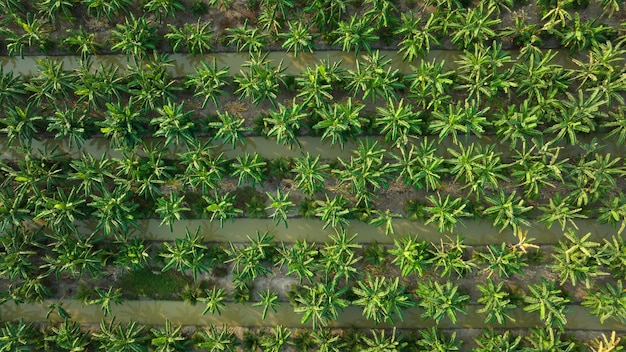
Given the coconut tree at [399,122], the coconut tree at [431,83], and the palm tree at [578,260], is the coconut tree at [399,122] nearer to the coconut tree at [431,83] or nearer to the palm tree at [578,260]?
the coconut tree at [431,83]

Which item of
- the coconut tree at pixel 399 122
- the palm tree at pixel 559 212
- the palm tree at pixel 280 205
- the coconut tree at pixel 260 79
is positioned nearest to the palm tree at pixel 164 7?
the coconut tree at pixel 260 79

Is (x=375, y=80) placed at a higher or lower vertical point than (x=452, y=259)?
higher

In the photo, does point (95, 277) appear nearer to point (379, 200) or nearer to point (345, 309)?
point (345, 309)

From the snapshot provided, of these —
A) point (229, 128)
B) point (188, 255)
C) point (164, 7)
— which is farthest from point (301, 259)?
point (164, 7)

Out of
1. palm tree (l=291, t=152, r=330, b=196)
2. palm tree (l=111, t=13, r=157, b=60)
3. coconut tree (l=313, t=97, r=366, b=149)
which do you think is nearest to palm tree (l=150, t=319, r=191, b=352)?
palm tree (l=291, t=152, r=330, b=196)

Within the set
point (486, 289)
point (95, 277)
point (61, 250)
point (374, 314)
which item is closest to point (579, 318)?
point (486, 289)

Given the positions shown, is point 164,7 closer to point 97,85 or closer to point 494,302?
point 97,85
